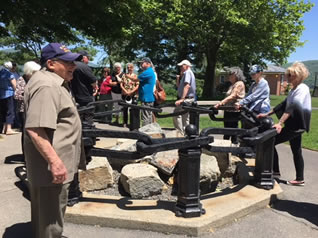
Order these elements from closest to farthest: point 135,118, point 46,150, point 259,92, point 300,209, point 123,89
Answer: point 46,150
point 300,209
point 259,92
point 135,118
point 123,89

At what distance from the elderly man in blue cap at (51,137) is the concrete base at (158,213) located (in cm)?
84

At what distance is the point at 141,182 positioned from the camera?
4203mm

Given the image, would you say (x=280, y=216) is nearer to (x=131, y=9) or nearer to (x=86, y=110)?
(x=86, y=110)

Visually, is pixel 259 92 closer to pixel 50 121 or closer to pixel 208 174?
pixel 208 174

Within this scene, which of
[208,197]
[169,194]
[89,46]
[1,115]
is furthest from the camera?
[89,46]

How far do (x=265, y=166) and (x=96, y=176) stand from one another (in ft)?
7.34

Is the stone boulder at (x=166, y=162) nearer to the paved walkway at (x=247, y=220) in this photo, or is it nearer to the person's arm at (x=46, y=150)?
the paved walkway at (x=247, y=220)

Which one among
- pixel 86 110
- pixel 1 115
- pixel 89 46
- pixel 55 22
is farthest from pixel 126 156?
pixel 89 46

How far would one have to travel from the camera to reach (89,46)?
44.5 meters

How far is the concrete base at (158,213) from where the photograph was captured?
11.0 ft

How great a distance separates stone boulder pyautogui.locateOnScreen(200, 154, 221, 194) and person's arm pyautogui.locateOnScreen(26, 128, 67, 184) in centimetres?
246

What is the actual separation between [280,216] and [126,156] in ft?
6.24

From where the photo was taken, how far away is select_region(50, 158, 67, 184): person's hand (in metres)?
2.32

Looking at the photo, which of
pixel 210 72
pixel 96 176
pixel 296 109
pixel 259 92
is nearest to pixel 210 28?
pixel 210 72
